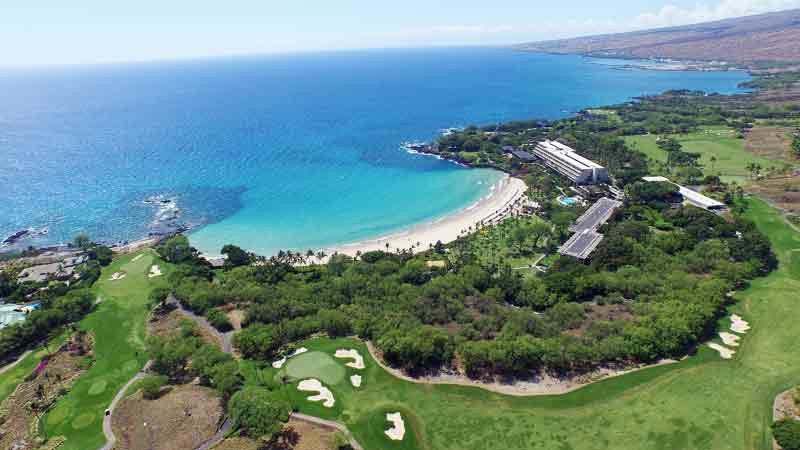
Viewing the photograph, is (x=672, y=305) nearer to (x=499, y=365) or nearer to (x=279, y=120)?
(x=499, y=365)

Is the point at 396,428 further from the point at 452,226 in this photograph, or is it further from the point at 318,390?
the point at 452,226

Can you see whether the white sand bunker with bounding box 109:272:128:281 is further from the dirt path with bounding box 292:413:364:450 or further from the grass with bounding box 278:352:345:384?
the dirt path with bounding box 292:413:364:450

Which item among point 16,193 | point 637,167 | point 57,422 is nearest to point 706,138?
point 637,167

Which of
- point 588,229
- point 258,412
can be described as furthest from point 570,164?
point 258,412

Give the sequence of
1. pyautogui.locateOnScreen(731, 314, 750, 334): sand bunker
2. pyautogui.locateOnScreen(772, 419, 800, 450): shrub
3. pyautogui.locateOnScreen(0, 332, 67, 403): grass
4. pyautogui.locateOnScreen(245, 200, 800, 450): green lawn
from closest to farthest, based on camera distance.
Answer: pyautogui.locateOnScreen(772, 419, 800, 450): shrub
pyautogui.locateOnScreen(245, 200, 800, 450): green lawn
pyautogui.locateOnScreen(0, 332, 67, 403): grass
pyautogui.locateOnScreen(731, 314, 750, 334): sand bunker

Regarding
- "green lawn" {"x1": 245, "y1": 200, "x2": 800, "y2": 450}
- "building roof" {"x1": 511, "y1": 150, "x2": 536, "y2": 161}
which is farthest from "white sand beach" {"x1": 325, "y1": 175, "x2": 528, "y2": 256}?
"green lawn" {"x1": 245, "y1": 200, "x2": 800, "y2": 450}

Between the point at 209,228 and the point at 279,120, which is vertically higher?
the point at 279,120
